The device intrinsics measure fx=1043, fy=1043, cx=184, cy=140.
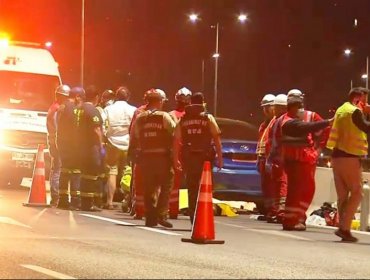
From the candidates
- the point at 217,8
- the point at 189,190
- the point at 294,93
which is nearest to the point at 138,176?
the point at 189,190

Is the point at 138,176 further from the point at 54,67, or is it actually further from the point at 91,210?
the point at 54,67

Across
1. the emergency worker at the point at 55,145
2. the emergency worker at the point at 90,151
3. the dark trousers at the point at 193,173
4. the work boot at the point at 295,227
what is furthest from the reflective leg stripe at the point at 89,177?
the work boot at the point at 295,227

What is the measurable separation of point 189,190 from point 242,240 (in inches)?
57.5

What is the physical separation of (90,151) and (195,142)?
3.18 m

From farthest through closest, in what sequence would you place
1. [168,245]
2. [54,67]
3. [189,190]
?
[54,67] → [189,190] → [168,245]

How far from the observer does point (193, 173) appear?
13.3 m

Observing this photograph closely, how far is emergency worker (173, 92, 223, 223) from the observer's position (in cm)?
1334

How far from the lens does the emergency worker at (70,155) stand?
1619 cm

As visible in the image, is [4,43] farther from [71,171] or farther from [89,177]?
[89,177]

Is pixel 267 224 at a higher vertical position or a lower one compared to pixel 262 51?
lower

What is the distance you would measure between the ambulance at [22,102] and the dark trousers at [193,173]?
8.76m

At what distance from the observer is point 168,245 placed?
11.1 m

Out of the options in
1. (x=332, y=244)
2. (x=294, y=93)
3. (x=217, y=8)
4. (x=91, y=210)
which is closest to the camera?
(x=332, y=244)

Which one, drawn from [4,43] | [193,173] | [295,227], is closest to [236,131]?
[295,227]
